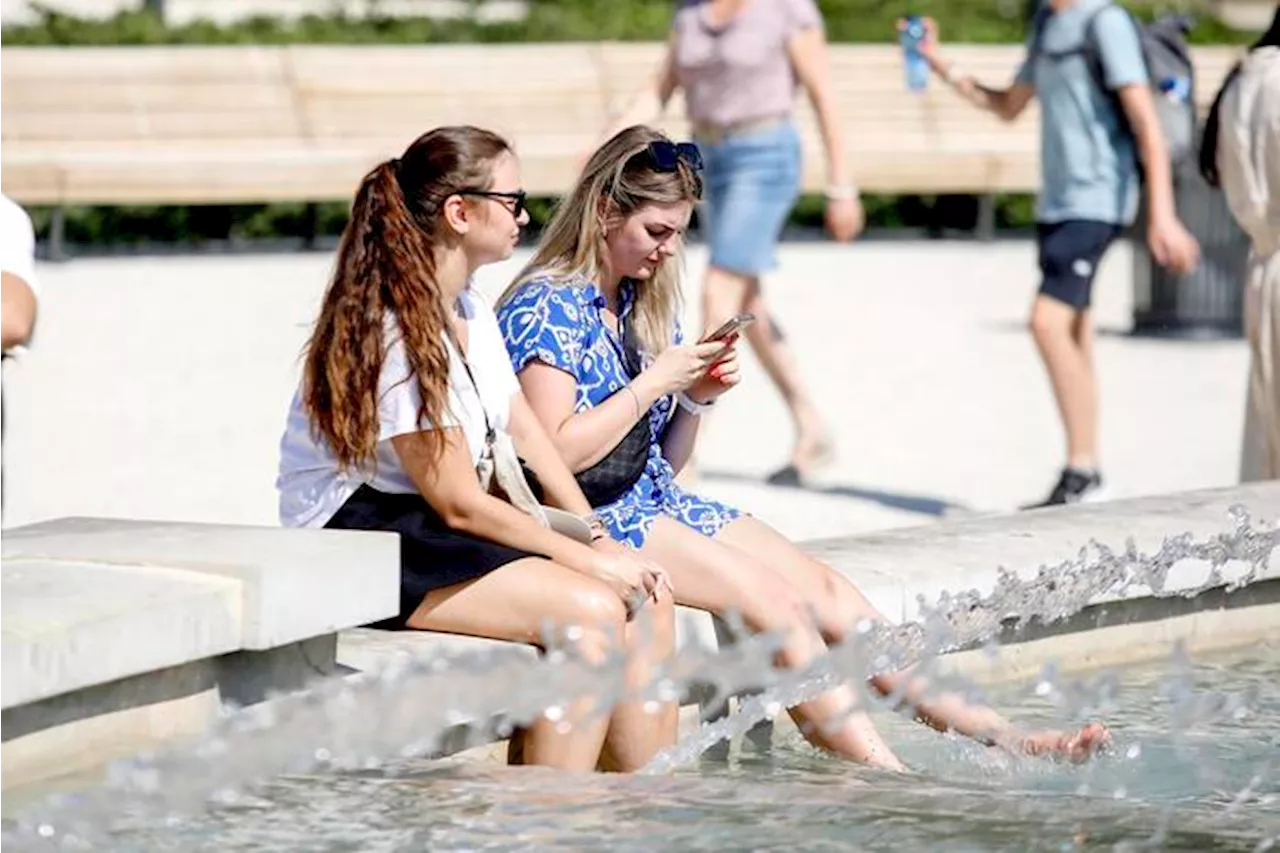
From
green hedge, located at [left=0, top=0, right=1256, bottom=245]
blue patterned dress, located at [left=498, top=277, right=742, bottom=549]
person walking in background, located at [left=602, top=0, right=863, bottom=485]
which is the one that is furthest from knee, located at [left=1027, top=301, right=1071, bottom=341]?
green hedge, located at [left=0, top=0, right=1256, bottom=245]

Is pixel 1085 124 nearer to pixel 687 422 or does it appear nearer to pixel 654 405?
pixel 687 422

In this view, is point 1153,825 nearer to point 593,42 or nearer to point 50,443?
point 50,443

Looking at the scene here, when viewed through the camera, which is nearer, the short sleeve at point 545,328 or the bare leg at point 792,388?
the short sleeve at point 545,328

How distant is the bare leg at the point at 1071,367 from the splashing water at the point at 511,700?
2428 mm

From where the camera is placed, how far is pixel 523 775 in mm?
4164

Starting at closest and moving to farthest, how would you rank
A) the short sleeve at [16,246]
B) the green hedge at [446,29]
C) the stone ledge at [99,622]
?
the stone ledge at [99,622]
the short sleeve at [16,246]
the green hedge at [446,29]

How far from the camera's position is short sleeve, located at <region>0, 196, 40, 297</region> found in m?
4.29

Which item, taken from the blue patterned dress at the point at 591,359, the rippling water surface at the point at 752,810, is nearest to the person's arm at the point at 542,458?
the blue patterned dress at the point at 591,359

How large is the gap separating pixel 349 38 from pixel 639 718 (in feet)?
42.8

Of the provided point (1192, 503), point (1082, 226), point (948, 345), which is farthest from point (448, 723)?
point (948, 345)

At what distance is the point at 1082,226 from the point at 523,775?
3944 mm

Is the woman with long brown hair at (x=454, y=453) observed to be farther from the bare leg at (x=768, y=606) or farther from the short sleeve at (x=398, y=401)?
the bare leg at (x=768, y=606)

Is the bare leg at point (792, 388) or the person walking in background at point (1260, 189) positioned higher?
the person walking in background at point (1260, 189)

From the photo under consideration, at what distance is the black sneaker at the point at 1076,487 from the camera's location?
7.73 metres
